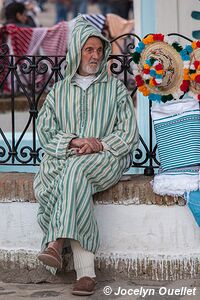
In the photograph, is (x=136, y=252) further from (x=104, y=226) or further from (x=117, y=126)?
(x=117, y=126)

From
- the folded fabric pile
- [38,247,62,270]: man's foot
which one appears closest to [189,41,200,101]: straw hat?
the folded fabric pile

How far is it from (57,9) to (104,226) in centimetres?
1162

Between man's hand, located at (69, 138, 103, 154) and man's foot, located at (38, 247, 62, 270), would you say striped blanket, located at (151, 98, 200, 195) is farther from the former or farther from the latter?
man's foot, located at (38, 247, 62, 270)

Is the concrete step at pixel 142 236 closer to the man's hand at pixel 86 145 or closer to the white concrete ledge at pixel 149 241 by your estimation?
the white concrete ledge at pixel 149 241

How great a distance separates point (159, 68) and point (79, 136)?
67cm

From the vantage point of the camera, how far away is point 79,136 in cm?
620

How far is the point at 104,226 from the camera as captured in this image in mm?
6309

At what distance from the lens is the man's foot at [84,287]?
595cm

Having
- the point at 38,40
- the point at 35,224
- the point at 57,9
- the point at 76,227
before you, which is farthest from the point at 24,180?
the point at 57,9

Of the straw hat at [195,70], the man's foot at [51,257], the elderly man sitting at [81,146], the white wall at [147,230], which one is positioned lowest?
the man's foot at [51,257]

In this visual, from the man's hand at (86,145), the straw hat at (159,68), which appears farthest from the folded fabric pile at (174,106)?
the man's hand at (86,145)

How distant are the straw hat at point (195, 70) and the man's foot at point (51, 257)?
1.34m

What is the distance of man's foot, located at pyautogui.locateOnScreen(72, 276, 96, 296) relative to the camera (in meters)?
5.95

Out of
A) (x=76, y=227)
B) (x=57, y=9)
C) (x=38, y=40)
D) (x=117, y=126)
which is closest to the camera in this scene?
(x=76, y=227)
